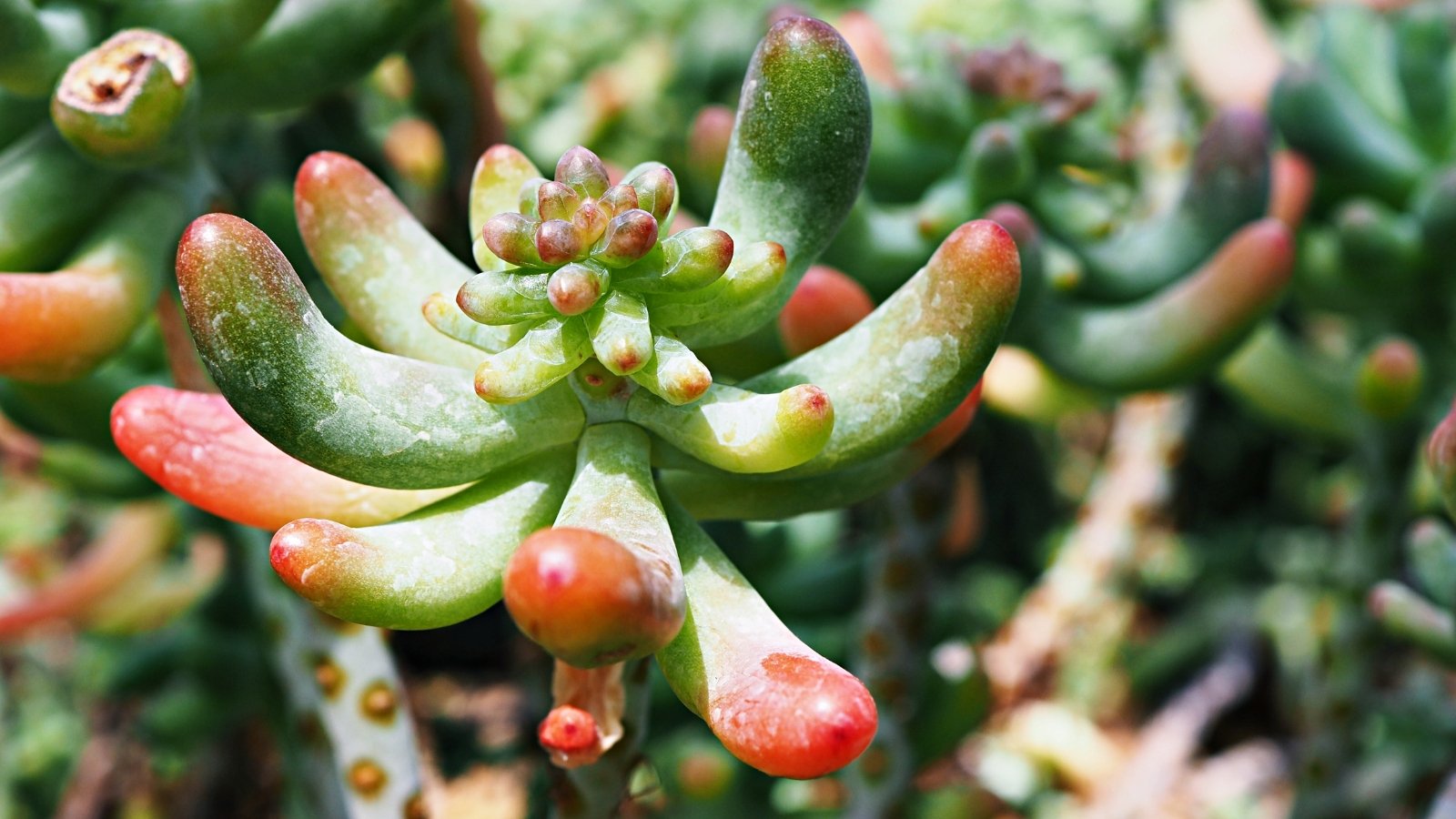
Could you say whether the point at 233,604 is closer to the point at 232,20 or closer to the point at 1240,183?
the point at 232,20

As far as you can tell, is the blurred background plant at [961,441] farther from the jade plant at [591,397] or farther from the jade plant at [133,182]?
the jade plant at [591,397]

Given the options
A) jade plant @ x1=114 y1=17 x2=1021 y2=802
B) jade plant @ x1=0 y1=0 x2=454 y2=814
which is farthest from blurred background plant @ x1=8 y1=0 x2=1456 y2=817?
jade plant @ x1=114 y1=17 x2=1021 y2=802

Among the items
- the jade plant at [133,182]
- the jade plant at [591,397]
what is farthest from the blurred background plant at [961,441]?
the jade plant at [591,397]

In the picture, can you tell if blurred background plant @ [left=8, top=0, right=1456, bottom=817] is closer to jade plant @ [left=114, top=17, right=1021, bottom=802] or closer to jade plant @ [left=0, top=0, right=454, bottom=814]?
jade plant @ [left=0, top=0, right=454, bottom=814]

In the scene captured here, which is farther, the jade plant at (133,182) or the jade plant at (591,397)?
the jade plant at (133,182)

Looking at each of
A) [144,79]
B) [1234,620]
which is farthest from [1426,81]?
[144,79]

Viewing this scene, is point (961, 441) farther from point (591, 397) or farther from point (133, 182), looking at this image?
point (133, 182)
